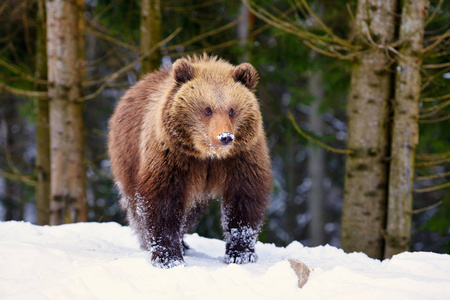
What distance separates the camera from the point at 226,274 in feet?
11.9

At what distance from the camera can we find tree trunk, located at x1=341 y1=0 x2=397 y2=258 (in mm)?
5789

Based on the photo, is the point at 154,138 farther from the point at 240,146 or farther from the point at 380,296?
the point at 380,296

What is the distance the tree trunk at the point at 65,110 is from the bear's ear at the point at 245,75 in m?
3.50

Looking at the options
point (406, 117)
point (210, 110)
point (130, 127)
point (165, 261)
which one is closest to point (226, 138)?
point (210, 110)

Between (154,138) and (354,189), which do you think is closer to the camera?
(154,138)

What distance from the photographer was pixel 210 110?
431cm

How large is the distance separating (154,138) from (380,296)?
2525 millimetres

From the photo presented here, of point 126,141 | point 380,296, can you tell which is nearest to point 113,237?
point 126,141

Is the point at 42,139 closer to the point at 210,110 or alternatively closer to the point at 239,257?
the point at 239,257

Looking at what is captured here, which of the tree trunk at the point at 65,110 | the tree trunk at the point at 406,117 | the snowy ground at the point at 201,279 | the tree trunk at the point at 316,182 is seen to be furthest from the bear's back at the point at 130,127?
the tree trunk at the point at 316,182

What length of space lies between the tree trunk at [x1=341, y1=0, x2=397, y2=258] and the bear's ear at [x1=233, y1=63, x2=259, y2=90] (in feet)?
6.19

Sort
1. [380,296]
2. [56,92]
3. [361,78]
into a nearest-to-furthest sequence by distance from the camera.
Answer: [380,296]
[361,78]
[56,92]

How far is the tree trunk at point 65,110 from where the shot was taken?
715 centimetres

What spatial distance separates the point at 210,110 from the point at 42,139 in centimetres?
681
